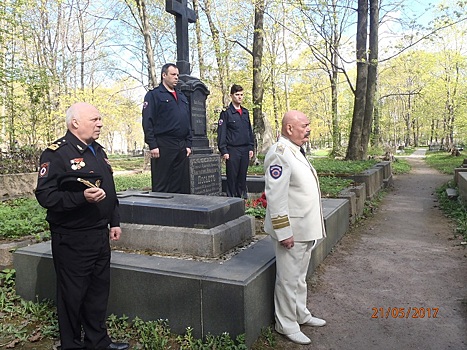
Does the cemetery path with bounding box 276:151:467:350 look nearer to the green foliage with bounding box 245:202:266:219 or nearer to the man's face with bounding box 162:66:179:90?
the green foliage with bounding box 245:202:266:219

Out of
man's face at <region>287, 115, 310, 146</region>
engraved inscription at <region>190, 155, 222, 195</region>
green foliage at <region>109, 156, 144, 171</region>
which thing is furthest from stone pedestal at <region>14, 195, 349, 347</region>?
green foliage at <region>109, 156, 144, 171</region>

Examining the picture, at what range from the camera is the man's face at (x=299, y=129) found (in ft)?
10.7

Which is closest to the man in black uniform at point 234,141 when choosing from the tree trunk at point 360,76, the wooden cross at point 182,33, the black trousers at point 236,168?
the black trousers at point 236,168

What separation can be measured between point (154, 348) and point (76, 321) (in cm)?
61

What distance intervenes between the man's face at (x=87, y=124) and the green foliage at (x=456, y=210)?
233 inches

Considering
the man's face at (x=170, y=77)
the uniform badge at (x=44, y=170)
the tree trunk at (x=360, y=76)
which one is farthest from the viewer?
the tree trunk at (x=360, y=76)

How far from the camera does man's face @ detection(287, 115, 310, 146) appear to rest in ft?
10.7

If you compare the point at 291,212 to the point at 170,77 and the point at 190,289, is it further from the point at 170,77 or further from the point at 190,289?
the point at 170,77

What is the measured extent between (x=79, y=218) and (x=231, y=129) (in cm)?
422

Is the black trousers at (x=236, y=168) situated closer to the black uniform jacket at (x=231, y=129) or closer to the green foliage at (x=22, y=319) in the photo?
the black uniform jacket at (x=231, y=129)

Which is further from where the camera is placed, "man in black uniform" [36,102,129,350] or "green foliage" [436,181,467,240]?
"green foliage" [436,181,467,240]

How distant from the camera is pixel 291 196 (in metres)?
3.22

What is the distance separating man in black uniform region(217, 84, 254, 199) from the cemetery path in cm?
200
